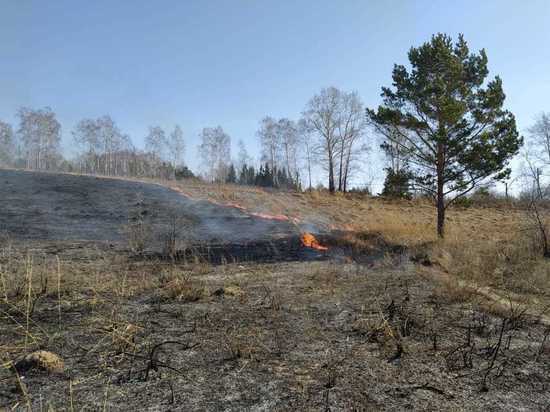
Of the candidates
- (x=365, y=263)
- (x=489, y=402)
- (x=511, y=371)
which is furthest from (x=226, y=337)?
(x=365, y=263)

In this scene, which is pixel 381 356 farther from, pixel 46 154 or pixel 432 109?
pixel 46 154

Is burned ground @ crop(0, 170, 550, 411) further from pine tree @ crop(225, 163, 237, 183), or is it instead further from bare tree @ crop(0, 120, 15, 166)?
bare tree @ crop(0, 120, 15, 166)

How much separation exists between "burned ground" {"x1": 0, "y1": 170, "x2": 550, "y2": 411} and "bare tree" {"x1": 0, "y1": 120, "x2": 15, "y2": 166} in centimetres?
6319

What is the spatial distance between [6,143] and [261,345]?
69339 mm

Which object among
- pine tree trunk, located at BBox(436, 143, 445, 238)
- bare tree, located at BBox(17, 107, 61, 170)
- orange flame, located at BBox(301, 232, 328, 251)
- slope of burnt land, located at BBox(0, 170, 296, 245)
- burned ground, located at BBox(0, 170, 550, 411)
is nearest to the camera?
burned ground, located at BBox(0, 170, 550, 411)

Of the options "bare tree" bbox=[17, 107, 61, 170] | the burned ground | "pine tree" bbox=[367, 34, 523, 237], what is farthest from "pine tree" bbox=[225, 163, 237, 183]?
the burned ground

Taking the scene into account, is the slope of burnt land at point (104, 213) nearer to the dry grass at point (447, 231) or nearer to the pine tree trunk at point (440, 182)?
the dry grass at point (447, 231)

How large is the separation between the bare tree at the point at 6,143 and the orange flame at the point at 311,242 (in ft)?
204

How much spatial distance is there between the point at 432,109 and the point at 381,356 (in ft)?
39.8

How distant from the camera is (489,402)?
2666mm

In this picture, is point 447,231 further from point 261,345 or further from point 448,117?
point 261,345

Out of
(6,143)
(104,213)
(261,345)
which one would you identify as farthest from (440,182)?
(6,143)

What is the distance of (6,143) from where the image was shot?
54750 mm

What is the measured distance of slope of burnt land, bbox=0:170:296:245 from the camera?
10.8 metres
